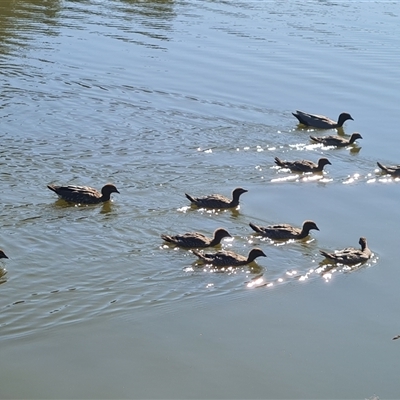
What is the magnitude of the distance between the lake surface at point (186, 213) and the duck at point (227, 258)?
19 cm

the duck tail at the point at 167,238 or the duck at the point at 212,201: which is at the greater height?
the duck at the point at 212,201

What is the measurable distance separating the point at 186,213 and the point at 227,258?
2215mm

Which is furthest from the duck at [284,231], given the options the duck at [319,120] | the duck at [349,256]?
the duck at [319,120]

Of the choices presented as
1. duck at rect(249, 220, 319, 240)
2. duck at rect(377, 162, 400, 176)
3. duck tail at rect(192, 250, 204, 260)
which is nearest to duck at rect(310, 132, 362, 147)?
duck at rect(377, 162, 400, 176)

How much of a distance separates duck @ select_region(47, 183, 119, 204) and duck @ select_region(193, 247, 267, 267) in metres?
2.72

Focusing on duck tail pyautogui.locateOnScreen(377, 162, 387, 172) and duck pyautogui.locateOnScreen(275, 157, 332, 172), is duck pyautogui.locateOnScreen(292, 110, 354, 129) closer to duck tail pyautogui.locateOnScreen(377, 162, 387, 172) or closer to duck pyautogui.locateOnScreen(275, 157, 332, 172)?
duck tail pyautogui.locateOnScreen(377, 162, 387, 172)

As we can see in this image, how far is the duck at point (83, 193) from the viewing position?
1600 cm

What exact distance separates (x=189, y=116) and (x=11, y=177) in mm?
5829

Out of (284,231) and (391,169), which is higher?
(391,169)

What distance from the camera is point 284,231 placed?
15031mm

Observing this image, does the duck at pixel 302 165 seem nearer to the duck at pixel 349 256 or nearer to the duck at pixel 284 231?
the duck at pixel 284 231

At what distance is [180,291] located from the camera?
42.5 ft

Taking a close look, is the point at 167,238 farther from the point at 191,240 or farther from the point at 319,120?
the point at 319,120

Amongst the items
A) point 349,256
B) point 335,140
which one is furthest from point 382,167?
point 349,256
